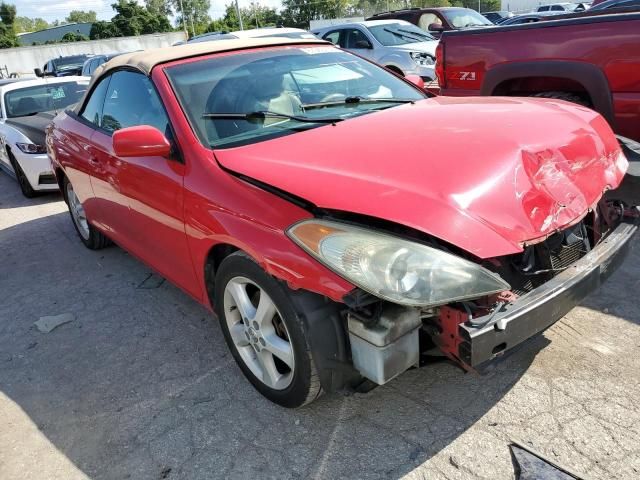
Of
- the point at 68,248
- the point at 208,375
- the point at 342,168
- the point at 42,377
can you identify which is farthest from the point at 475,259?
the point at 68,248

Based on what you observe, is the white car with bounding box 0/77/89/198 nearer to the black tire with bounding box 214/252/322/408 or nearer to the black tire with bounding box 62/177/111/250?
the black tire with bounding box 62/177/111/250

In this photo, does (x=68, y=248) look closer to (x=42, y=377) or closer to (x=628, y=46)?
(x=42, y=377)

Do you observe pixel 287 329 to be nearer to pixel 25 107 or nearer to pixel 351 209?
pixel 351 209

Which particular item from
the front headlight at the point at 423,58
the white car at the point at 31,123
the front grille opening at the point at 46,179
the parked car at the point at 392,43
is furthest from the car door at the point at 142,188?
the front headlight at the point at 423,58

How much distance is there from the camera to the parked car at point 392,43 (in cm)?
992

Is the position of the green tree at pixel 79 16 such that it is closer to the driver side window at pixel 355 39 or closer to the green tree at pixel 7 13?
the green tree at pixel 7 13

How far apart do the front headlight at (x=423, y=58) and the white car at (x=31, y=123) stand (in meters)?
5.67

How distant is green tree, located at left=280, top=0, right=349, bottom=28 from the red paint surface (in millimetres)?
70962

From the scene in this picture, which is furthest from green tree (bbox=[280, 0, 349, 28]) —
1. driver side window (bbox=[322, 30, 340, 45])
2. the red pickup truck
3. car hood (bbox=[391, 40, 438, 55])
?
the red pickup truck

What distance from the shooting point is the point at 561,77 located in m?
4.30

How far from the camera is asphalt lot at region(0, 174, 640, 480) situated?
7.55ft

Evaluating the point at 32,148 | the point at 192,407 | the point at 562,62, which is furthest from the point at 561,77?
the point at 32,148

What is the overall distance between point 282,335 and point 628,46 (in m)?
3.30

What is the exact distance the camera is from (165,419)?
2703mm
